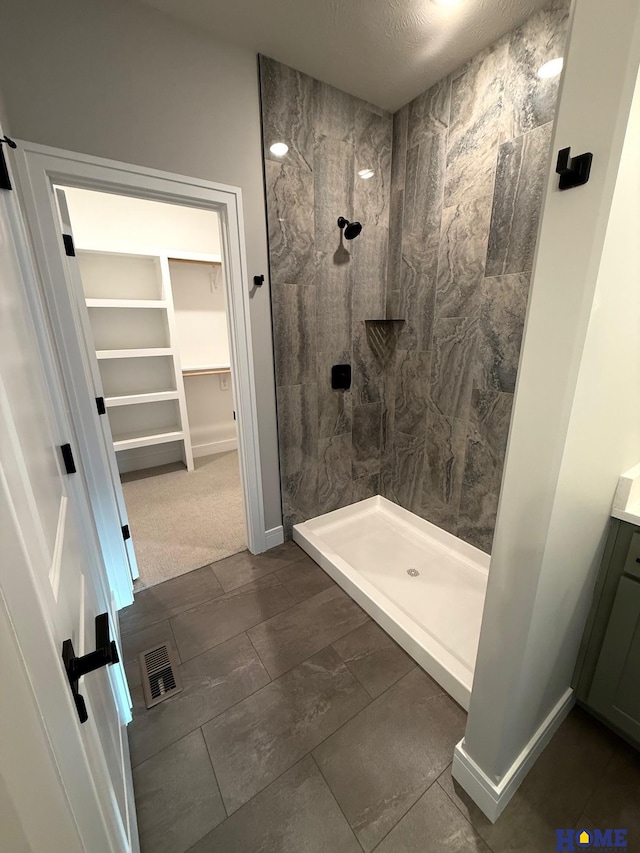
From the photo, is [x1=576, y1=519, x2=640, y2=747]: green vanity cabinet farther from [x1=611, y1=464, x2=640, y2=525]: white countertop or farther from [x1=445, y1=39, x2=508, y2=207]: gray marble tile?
[x1=445, y1=39, x2=508, y2=207]: gray marble tile

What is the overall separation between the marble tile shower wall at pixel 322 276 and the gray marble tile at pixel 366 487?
3 centimetres

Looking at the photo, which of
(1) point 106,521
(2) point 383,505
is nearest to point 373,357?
(2) point 383,505

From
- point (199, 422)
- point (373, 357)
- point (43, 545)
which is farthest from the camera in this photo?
point (199, 422)

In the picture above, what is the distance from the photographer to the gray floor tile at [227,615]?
1761 millimetres

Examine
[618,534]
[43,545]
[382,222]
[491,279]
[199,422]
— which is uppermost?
[382,222]

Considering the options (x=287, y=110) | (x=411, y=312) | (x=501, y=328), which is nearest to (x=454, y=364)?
(x=501, y=328)

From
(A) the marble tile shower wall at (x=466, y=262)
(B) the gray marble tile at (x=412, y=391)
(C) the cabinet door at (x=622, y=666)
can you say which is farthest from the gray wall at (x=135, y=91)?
(C) the cabinet door at (x=622, y=666)

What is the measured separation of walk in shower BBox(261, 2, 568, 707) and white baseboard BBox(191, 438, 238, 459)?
2.11 meters

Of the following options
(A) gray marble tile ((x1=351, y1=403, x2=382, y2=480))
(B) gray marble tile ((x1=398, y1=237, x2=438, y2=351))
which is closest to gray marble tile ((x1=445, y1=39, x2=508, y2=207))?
(B) gray marble tile ((x1=398, y1=237, x2=438, y2=351))

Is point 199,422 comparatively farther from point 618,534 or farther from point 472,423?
point 618,534

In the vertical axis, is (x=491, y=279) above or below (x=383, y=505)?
above

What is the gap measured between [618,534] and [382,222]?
89.7 inches

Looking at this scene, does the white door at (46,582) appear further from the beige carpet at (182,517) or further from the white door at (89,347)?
the beige carpet at (182,517)

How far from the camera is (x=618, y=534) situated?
118cm
